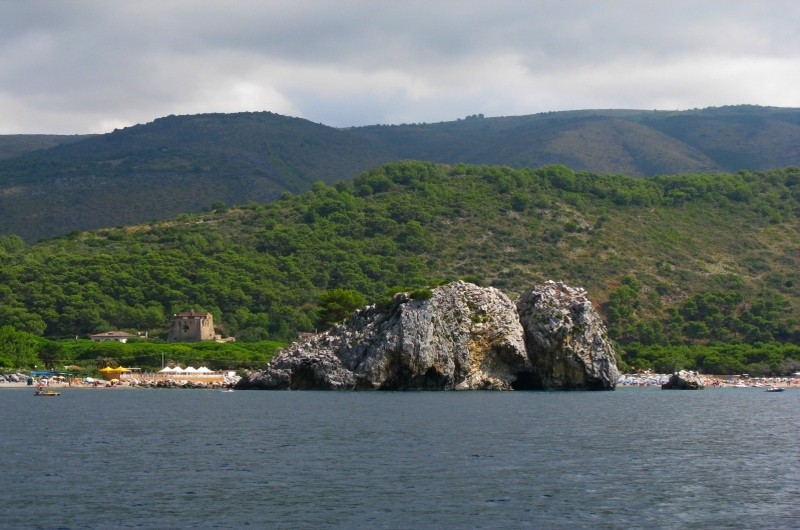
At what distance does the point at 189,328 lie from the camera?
360 feet

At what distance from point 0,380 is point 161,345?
55.3 ft

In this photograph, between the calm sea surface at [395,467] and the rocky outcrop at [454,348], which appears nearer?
the calm sea surface at [395,467]

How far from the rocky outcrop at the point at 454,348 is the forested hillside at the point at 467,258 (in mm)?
12928

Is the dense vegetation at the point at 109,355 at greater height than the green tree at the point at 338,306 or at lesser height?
lesser

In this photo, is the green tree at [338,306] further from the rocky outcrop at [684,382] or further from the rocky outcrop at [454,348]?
the rocky outcrop at [684,382]

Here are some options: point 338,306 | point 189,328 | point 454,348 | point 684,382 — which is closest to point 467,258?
point 189,328

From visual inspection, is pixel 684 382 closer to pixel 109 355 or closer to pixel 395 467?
pixel 109 355

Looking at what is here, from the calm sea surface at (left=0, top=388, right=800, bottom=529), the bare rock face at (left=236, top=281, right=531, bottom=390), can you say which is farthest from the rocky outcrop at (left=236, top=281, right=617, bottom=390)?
the calm sea surface at (left=0, top=388, right=800, bottom=529)

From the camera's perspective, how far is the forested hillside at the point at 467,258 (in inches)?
4537

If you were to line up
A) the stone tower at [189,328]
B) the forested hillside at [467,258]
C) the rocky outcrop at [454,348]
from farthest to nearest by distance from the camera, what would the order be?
1. the forested hillside at [467,258]
2. the stone tower at [189,328]
3. the rocky outcrop at [454,348]

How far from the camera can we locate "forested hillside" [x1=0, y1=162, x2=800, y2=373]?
11525 cm

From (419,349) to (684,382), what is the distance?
33.7m

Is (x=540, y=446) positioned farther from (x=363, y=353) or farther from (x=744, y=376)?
(x=744, y=376)

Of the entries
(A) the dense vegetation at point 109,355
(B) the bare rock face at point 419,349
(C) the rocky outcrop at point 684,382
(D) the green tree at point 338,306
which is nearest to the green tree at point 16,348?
(A) the dense vegetation at point 109,355
